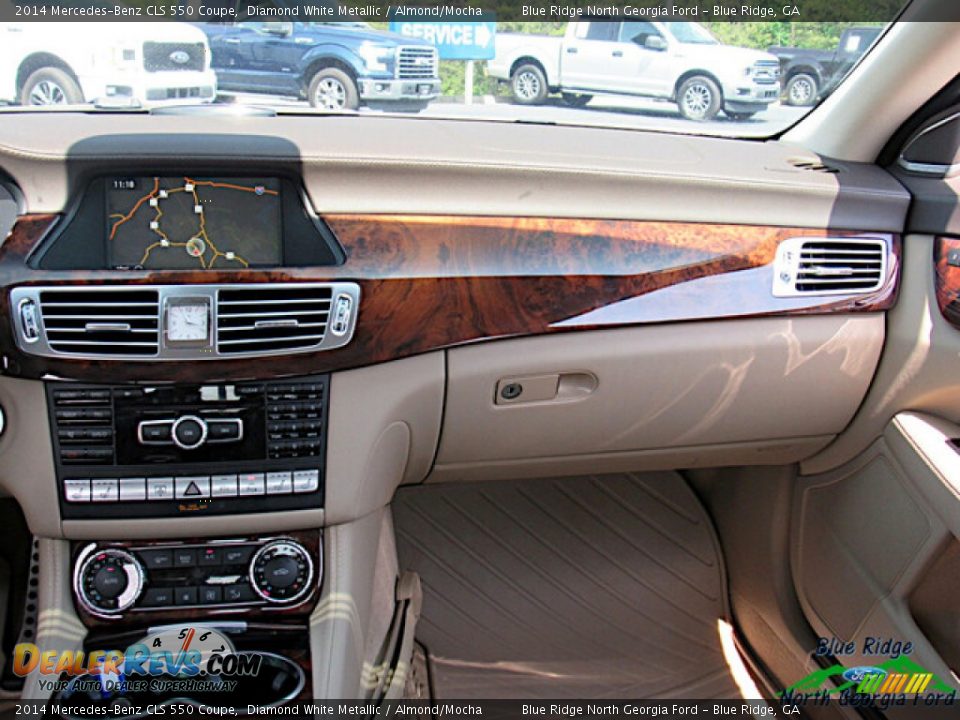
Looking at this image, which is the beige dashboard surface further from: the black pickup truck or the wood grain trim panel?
the black pickup truck

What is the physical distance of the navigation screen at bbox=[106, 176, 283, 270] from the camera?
5.56 ft

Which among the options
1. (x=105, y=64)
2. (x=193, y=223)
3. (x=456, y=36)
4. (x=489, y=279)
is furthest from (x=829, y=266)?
(x=105, y=64)

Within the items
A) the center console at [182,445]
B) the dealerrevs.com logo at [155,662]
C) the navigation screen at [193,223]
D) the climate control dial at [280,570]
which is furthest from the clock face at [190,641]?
the navigation screen at [193,223]

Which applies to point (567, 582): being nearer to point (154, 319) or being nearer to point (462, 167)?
point (462, 167)

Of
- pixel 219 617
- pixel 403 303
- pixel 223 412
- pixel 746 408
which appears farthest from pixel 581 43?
pixel 219 617

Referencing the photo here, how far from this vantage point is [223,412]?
175 centimetres

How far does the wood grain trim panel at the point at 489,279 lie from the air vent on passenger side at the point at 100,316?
0.03 metres

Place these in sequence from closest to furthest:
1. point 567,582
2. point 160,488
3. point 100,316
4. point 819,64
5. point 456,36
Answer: point 100,316
point 160,488
point 456,36
point 819,64
point 567,582

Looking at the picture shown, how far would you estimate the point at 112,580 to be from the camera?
1.82 m

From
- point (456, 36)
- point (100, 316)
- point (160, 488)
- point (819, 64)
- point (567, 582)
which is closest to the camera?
point (100, 316)

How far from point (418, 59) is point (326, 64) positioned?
19 cm

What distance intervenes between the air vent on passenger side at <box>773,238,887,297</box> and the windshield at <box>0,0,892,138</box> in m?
0.40

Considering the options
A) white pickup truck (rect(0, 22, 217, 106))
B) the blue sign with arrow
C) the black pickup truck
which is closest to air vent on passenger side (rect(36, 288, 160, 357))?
white pickup truck (rect(0, 22, 217, 106))

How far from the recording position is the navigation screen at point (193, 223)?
5.56ft
